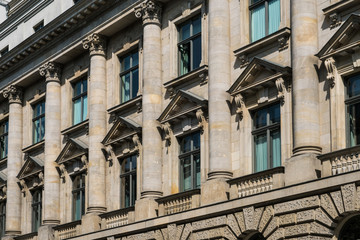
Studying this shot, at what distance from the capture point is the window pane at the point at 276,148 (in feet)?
105

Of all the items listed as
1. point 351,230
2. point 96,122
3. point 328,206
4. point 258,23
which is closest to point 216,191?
point 328,206

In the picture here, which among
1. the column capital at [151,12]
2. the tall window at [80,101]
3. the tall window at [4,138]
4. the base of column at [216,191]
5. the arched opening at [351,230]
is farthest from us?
the tall window at [4,138]

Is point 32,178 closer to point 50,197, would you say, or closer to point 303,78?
point 50,197

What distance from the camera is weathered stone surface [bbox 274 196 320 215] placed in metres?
28.7

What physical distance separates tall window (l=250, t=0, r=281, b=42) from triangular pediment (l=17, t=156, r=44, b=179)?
59.2 ft

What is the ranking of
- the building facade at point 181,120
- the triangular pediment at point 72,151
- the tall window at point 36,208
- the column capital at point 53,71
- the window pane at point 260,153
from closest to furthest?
the building facade at point 181,120 → the window pane at point 260,153 → the triangular pediment at point 72,151 → the column capital at point 53,71 → the tall window at point 36,208

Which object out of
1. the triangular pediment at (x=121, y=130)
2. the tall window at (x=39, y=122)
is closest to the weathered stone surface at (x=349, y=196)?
the triangular pediment at (x=121, y=130)

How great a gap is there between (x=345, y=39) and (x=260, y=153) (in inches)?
236

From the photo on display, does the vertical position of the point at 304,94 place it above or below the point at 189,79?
below

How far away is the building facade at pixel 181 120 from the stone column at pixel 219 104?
0.05m

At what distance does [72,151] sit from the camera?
1777 inches

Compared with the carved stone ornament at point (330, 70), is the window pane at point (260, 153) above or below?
below

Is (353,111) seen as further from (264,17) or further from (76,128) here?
(76,128)

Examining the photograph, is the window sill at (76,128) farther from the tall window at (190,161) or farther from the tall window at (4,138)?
the tall window at (4,138)
